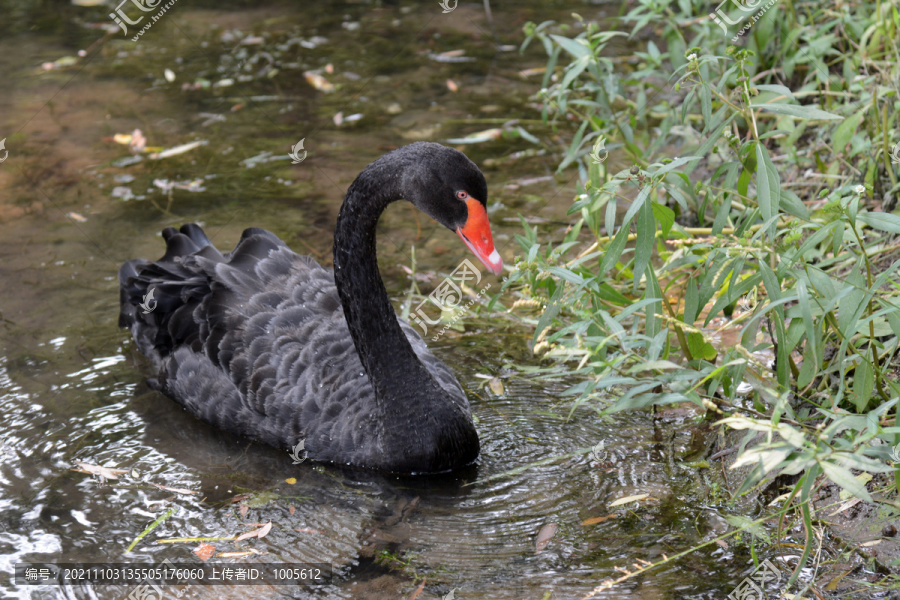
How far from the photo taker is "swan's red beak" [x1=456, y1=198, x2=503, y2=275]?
3750 millimetres

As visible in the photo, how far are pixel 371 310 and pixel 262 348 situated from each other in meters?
0.69

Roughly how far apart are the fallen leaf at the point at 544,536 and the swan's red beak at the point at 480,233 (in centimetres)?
104

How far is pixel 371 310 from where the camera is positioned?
405cm

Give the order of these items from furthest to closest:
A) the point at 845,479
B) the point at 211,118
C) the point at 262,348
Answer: the point at 211,118 < the point at 262,348 < the point at 845,479

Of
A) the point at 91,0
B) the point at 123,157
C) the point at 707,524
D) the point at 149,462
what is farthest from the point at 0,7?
the point at 707,524

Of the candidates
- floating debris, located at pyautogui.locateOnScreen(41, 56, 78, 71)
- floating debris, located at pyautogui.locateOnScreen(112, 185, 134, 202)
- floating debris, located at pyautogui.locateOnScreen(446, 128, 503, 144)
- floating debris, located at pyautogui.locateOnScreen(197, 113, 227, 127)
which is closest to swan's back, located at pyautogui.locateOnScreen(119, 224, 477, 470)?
floating debris, located at pyautogui.locateOnScreen(112, 185, 134, 202)

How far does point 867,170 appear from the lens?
4.86 meters

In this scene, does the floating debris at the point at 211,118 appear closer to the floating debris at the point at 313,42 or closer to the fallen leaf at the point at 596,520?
the floating debris at the point at 313,42

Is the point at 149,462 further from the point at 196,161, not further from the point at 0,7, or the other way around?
the point at 0,7

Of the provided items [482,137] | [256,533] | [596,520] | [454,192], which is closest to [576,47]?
[454,192]

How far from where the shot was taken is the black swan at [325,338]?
3846mm

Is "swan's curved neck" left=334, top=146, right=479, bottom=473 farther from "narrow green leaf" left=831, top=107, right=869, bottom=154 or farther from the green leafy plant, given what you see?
"narrow green leaf" left=831, top=107, right=869, bottom=154

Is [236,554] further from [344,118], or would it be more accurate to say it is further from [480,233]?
[344,118]

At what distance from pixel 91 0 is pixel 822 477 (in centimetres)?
918
